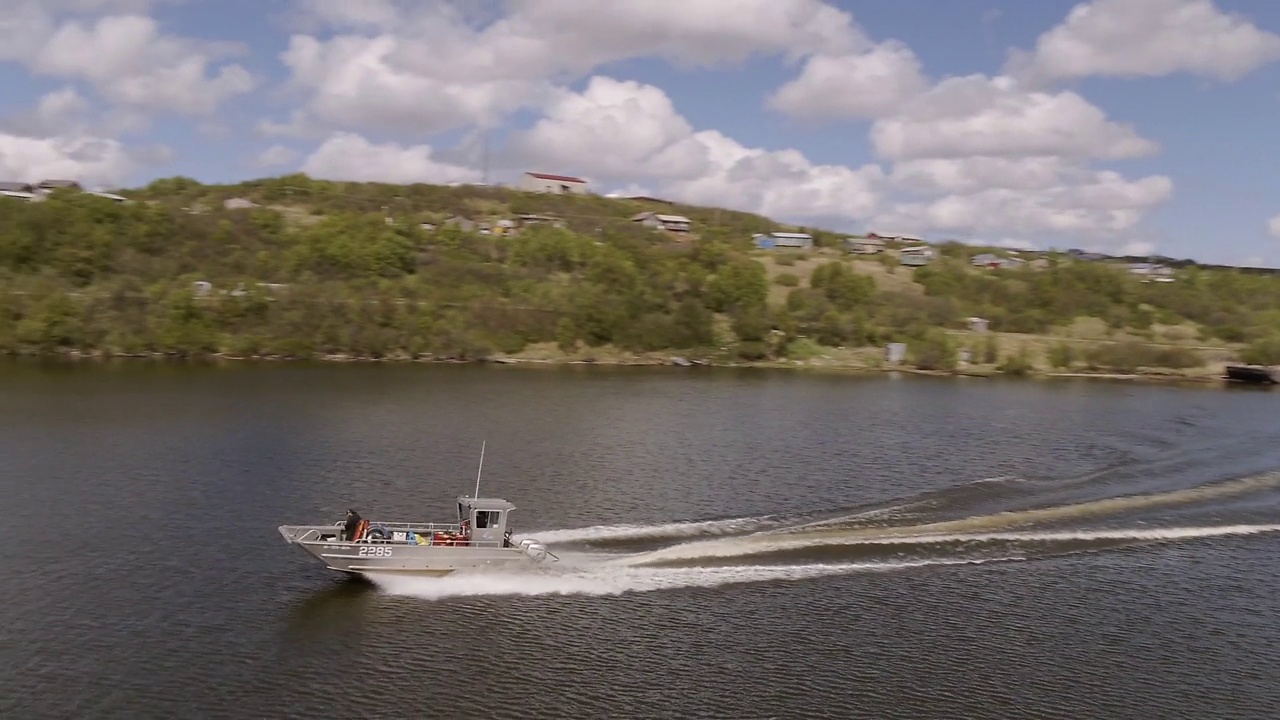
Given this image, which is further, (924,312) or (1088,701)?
(924,312)

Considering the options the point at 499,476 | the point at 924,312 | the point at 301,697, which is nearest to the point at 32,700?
the point at 301,697

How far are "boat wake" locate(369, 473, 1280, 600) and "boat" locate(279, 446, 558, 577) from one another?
467 millimetres

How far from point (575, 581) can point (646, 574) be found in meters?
2.78

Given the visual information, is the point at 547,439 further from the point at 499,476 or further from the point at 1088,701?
the point at 1088,701

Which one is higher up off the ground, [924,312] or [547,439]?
[924,312]

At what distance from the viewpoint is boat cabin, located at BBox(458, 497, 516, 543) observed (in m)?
36.4

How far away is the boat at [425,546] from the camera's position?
3506cm

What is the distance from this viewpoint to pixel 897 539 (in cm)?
4297

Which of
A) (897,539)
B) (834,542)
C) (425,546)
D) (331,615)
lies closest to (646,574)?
(425,546)

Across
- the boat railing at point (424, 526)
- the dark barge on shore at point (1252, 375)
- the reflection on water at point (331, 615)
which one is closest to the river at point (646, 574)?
the reflection on water at point (331, 615)

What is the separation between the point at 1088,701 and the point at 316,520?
100 ft

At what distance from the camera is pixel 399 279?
13288 centimetres

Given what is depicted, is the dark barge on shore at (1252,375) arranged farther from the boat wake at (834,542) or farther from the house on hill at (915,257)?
the boat wake at (834,542)

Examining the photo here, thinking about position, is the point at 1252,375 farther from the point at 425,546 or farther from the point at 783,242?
the point at 425,546
